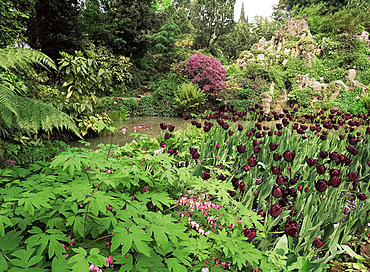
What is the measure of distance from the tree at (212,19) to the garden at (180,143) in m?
0.11

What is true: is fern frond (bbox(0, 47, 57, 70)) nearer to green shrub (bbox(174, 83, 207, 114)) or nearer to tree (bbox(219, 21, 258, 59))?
green shrub (bbox(174, 83, 207, 114))

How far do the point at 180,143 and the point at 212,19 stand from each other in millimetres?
18240

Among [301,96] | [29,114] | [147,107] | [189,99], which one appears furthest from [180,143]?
[301,96]

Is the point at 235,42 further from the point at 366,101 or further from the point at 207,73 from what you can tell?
the point at 366,101

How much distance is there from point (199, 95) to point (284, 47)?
24.9ft

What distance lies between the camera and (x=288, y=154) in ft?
6.65

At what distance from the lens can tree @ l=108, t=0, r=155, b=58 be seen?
1270 cm

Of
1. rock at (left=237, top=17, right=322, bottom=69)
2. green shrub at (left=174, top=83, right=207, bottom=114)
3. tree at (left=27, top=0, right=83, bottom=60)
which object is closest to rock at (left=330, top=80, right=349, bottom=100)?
rock at (left=237, top=17, right=322, bottom=69)

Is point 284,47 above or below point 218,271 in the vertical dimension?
above

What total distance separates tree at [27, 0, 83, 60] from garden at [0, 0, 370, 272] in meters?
0.06

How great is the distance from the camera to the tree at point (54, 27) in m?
8.58

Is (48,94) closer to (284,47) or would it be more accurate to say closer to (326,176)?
(326,176)

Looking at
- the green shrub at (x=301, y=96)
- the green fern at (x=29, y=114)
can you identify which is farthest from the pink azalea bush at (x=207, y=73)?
the green fern at (x=29, y=114)

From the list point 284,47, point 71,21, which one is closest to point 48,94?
point 71,21
